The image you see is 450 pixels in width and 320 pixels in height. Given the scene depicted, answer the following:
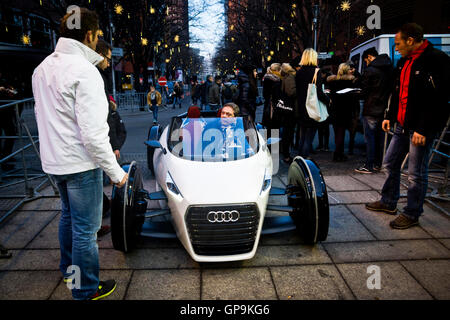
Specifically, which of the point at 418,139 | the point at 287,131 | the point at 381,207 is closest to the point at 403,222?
the point at 381,207

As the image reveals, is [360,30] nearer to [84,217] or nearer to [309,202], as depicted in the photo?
[309,202]

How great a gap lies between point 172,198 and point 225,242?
0.63 meters

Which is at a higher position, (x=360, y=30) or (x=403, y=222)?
(x=360, y=30)

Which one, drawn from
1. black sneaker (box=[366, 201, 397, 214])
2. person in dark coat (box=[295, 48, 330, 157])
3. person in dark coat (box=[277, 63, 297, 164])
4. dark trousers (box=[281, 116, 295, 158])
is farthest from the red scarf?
dark trousers (box=[281, 116, 295, 158])

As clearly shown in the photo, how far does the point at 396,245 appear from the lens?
3555 mm

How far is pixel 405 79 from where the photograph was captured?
382cm

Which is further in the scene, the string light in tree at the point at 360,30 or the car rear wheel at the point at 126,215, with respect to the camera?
Answer: the string light in tree at the point at 360,30

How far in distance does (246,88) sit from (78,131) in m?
6.33

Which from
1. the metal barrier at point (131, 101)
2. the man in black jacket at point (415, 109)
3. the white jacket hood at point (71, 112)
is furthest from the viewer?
the metal barrier at point (131, 101)

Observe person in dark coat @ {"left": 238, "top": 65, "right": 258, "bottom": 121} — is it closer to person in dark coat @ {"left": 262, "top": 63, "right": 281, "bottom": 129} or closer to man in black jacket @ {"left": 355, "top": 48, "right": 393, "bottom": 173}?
person in dark coat @ {"left": 262, "top": 63, "right": 281, "bottom": 129}

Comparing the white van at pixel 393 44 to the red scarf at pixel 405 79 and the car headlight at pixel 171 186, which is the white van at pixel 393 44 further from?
the car headlight at pixel 171 186

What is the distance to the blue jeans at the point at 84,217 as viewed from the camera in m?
2.40

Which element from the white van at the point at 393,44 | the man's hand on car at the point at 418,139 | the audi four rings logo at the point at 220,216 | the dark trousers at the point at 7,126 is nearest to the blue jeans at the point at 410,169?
the man's hand on car at the point at 418,139

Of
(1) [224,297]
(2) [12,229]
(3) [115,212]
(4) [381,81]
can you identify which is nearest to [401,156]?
(4) [381,81]
